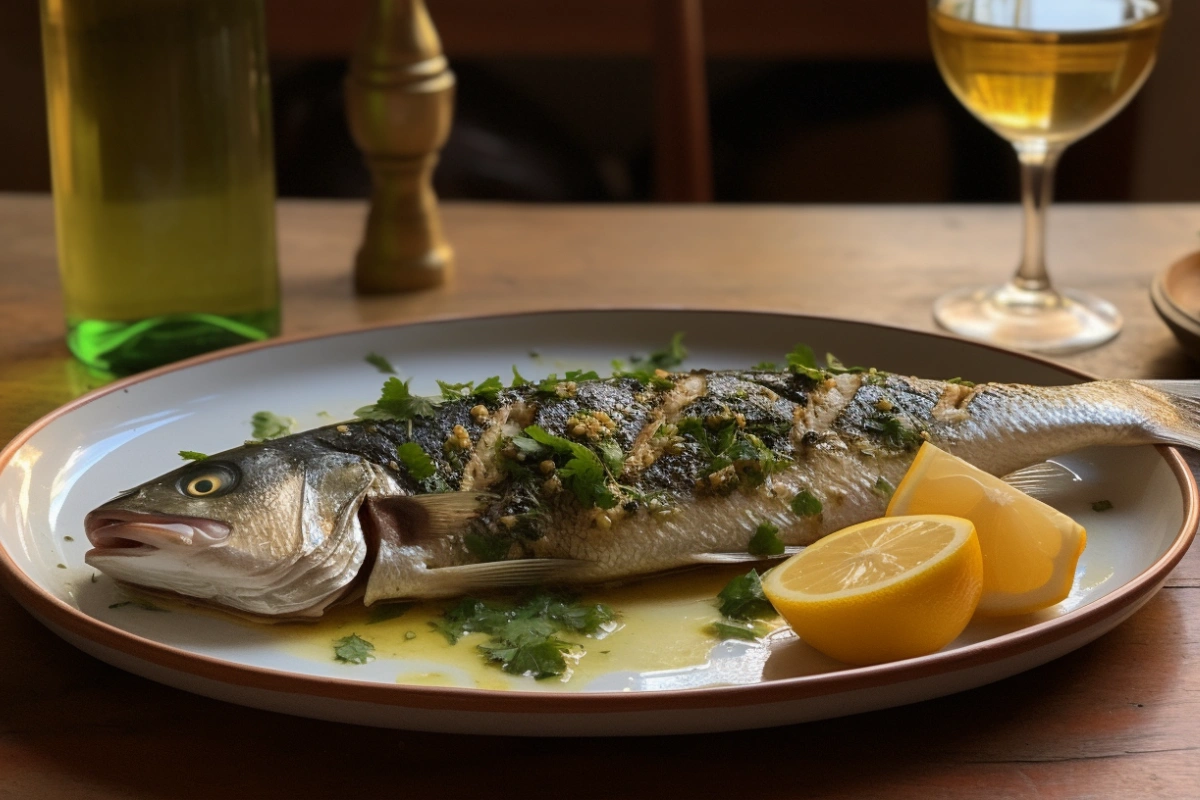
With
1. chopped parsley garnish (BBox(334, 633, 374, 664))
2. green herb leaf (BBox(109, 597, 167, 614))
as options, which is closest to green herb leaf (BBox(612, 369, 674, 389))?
chopped parsley garnish (BBox(334, 633, 374, 664))

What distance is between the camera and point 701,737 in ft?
3.42

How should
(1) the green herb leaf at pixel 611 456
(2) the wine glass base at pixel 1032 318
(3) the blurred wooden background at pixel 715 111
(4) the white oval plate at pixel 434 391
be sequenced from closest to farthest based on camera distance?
(4) the white oval plate at pixel 434 391, (1) the green herb leaf at pixel 611 456, (2) the wine glass base at pixel 1032 318, (3) the blurred wooden background at pixel 715 111

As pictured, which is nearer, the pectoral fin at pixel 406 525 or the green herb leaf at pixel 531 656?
the green herb leaf at pixel 531 656

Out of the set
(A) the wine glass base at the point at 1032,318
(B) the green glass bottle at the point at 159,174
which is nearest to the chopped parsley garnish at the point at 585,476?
(B) the green glass bottle at the point at 159,174

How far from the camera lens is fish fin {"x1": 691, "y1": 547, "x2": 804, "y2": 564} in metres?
1.27

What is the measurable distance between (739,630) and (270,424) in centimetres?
72

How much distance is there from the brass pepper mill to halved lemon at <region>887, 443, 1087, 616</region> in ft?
3.83

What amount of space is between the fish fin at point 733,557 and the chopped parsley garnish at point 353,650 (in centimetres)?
34

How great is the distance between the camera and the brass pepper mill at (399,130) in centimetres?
207

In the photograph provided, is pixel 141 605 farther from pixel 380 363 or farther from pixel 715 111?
pixel 715 111

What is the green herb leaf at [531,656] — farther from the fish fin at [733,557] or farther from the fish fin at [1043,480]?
the fish fin at [1043,480]

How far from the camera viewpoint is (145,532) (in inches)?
45.9

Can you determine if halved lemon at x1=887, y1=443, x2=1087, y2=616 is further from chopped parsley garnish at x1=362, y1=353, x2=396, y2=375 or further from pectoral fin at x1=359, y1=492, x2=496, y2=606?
chopped parsley garnish at x1=362, y1=353, x2=396, y2=375

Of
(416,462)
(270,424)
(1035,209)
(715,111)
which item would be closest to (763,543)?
(416,462)
